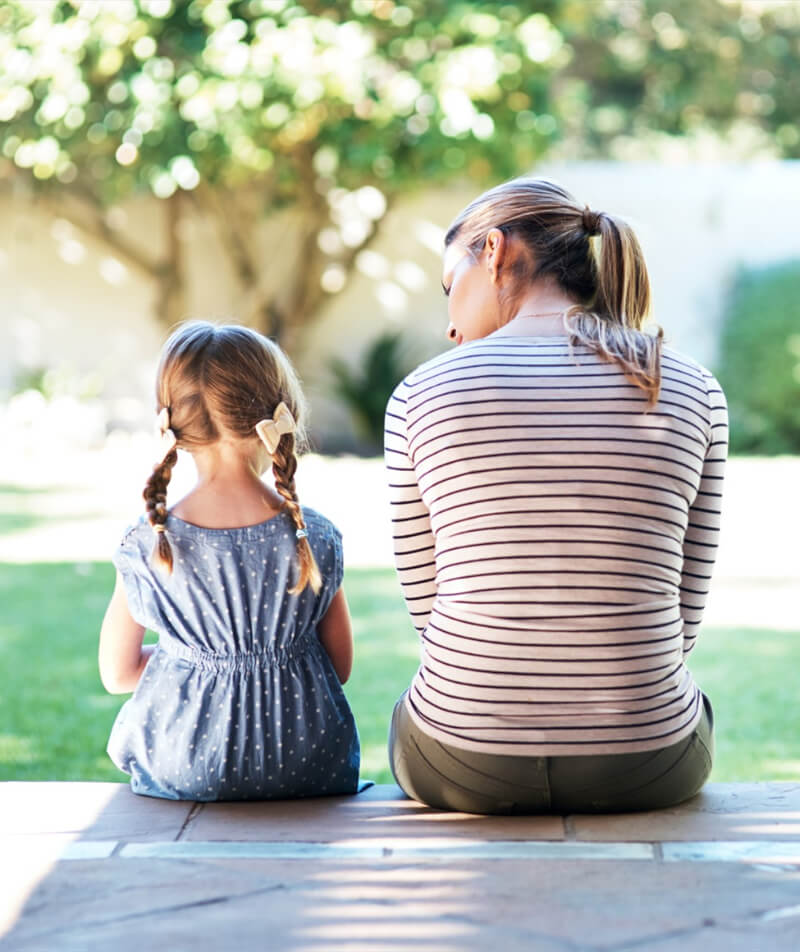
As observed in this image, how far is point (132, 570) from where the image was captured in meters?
2.36

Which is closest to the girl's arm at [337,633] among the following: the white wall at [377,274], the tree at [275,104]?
the tree at [275,104]

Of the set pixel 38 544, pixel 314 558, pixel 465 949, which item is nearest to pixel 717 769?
pixel 314 558

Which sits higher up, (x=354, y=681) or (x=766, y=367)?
(x=354, y=681)

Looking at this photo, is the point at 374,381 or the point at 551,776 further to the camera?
the point at 374,381

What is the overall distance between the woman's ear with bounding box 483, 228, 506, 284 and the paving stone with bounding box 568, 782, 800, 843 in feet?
2.96

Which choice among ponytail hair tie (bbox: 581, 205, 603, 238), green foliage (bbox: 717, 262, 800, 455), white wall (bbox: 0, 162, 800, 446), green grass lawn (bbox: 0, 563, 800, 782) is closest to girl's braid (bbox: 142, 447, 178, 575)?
ponytail hair tie (bbox: 581, 205, 603, 238)

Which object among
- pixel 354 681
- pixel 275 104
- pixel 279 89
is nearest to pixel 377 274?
pixel 275 104

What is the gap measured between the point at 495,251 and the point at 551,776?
2.79 ft

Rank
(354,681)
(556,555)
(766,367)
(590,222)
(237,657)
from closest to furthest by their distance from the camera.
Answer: (556,555) → (590,222) → (237,657) → (354,681) → (766,367)

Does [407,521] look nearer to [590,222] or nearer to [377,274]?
[590,222]

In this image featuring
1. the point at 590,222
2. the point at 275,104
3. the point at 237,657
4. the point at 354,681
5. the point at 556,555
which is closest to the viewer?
the point at 556,555

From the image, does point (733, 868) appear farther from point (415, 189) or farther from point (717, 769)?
point (415, 189)

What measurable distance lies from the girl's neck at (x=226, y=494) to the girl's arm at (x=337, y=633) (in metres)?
0.21

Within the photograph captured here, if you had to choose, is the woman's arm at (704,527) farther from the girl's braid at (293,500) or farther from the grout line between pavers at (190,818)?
the grout line between pavers at (190,818)
